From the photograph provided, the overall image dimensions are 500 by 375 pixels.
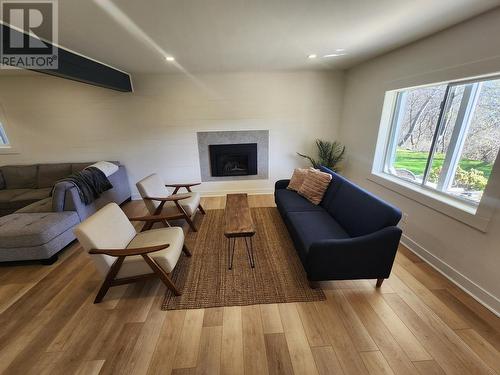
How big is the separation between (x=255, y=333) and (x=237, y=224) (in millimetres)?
999

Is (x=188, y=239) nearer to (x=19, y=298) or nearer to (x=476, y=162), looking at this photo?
(x=19, y=298)

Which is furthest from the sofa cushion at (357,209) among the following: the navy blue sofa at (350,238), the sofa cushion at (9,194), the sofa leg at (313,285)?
the sofa cushion at (9,194)

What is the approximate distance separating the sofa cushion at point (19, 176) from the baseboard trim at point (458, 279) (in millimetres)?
6191

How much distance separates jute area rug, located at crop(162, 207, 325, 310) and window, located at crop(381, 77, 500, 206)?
185 centimetres

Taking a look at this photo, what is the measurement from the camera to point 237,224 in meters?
2.25

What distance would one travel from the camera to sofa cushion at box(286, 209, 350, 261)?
2.05 m

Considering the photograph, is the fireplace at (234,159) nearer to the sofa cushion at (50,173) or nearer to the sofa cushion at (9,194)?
the sofa cushion at (50,173)

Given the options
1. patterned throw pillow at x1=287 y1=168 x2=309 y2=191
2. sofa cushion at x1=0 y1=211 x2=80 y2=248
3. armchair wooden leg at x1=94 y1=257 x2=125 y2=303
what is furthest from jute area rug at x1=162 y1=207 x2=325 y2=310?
sofa cushion at x1=0 y1=211 x2=80 y2=248

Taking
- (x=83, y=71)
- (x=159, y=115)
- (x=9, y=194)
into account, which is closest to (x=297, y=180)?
(x=159, y=115)

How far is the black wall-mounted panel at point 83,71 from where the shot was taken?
2.24m

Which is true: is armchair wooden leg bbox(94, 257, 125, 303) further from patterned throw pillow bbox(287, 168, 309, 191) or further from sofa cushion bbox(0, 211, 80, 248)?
patterned throw pillow bbox(287, 168, 309, 191)

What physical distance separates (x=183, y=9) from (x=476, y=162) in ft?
9.75

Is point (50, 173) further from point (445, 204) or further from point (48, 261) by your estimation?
point (445, 204)

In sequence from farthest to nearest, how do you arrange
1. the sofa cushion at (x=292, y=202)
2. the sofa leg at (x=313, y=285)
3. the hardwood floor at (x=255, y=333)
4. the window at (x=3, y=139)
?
the window at (x=3, y=139)
the sofa cushion at (x=292, y=202)
the sofa leg at (x=313, y=285)
the hardwood floor at (x=255, y=333)
